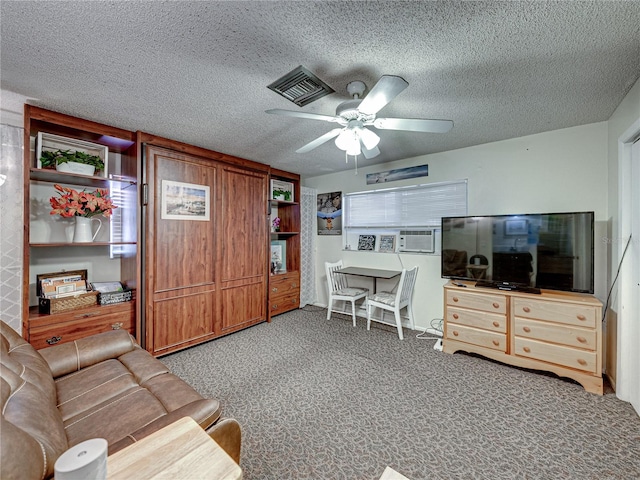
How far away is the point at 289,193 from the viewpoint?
184 inches

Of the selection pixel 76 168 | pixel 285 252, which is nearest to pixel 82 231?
pixel 76 168

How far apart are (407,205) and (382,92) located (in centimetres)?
259

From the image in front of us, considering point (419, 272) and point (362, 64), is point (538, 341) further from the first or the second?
point (362, 64)

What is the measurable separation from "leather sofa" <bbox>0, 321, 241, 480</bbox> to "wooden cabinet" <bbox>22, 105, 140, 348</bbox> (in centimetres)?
73

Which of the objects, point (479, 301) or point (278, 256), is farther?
point (278, 256)

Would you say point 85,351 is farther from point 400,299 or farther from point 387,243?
point 387,243

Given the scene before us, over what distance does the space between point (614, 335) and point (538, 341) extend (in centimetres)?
56

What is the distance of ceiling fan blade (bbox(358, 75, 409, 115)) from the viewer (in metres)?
1.42

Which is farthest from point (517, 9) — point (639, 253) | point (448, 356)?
point (448, 356)

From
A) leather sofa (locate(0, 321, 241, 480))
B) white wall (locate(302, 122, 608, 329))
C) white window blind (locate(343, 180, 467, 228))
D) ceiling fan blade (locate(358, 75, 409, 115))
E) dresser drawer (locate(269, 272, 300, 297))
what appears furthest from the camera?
dresser drawer (locate(269, 272, 300, 297))

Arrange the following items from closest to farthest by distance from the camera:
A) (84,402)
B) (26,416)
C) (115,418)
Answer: (26,416) < (115,418) < (84,402)

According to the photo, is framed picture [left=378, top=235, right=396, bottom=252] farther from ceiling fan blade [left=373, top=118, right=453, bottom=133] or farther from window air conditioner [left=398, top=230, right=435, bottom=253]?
ceiling fan blade [left=373, top=118, right=453, bottom=133]

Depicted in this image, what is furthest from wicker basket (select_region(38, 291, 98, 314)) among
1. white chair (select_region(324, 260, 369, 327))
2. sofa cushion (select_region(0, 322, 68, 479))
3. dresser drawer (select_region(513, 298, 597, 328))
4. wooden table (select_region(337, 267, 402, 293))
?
dresser drawer (select_region(513, 298, 597, 328))

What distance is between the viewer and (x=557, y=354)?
2428 mm
